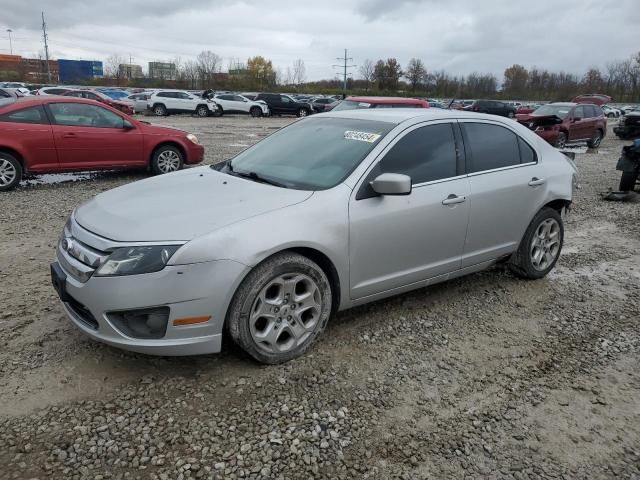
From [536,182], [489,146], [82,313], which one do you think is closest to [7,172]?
[82,313]

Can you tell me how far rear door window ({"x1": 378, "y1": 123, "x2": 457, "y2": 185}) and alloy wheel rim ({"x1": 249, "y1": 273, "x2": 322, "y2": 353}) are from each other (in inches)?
40.6

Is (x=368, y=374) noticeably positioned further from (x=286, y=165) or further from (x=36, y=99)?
(x=36, y=99)

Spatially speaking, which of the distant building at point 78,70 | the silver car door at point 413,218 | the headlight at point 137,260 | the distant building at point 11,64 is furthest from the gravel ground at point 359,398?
the distant building at point 78,70

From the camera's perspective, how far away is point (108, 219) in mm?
3146

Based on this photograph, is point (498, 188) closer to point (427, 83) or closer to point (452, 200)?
point (452, 200)

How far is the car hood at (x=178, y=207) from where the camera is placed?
9.62 feet

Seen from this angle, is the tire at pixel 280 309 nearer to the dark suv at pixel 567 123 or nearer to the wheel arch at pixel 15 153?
the wheel arch at pixel 15 153

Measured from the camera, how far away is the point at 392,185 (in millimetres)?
3328

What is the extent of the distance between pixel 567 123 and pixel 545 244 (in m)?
13.6

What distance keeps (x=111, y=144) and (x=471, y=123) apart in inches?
267

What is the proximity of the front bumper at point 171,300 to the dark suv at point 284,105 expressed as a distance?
31.6 metres

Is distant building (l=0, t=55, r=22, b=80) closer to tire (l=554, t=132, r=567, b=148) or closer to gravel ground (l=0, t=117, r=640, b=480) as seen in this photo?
tire (l=554, t=132, r=567, b=148)

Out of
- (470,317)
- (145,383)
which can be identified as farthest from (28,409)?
(470,317)

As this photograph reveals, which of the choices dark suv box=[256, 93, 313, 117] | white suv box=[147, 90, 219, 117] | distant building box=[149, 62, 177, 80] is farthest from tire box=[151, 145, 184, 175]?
distant building box=[149, 62, 177, 80]
